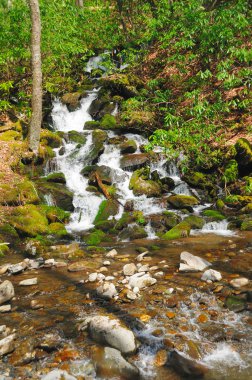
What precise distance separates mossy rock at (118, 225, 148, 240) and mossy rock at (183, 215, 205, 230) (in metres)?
1.54

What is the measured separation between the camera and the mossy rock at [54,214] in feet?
35.2

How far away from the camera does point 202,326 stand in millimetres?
4625

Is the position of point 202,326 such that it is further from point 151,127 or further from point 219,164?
point 151,127

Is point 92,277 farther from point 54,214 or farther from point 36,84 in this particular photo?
point 36,84

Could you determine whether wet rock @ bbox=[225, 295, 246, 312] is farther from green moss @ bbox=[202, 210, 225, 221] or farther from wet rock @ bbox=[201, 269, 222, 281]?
green moss @ bbox=[202, 210, 225, 221]

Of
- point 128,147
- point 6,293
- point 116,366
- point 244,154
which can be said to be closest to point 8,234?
point 6,293

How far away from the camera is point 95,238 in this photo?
9.65 metres

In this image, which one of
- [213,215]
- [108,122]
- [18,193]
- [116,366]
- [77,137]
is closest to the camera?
[116,366]

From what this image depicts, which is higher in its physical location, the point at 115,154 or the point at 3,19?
the point at 3,19

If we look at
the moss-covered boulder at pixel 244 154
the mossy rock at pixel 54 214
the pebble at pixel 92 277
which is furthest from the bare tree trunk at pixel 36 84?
the moss-covered boulder at pixel 244 154

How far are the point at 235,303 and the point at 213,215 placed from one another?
599 centimetres

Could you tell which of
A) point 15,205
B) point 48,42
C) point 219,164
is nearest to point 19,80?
point 48,42

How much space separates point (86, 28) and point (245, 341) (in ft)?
73.8

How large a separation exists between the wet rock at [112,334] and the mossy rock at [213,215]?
693cm
